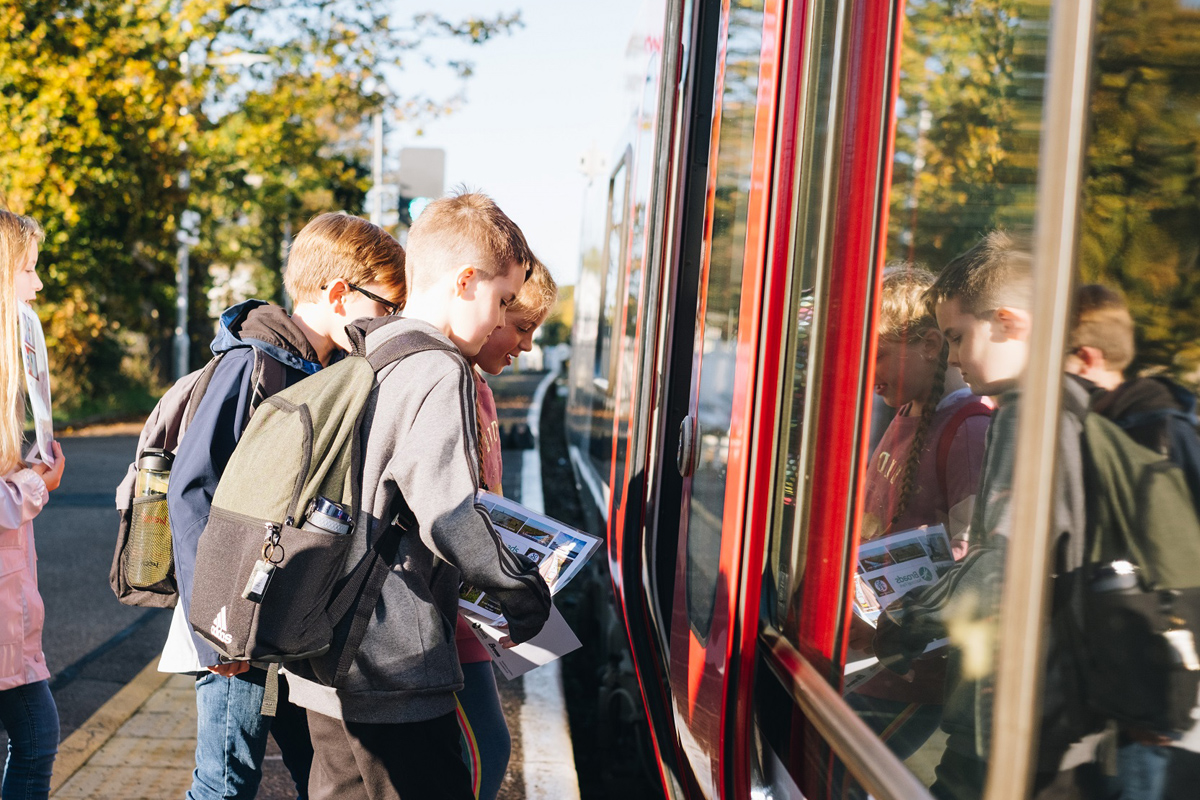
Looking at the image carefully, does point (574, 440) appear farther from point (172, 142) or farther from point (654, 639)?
point (172, 142)

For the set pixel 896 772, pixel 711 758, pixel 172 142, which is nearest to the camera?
pixel 896 772

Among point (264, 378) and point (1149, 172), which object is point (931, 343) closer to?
point (1149, 172)

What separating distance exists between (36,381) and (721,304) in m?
1.74

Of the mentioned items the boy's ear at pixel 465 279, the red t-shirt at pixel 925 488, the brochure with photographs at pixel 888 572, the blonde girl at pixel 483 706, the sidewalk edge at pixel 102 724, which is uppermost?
the boy's ear at pixel 465 279

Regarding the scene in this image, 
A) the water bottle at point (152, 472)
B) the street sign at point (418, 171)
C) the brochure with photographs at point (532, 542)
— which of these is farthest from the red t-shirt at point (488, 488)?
the street sign at point (418, 171)

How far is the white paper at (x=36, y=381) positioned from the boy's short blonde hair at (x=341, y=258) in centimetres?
69

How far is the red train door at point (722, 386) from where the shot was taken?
6.07 ft

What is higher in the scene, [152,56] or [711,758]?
[152,56]

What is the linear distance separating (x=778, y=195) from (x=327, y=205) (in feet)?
101

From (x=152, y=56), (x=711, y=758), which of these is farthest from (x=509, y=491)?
(x=711, y=758)

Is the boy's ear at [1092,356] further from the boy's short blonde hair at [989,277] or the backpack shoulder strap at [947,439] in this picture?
the backpack shoulder strap at [947,439]

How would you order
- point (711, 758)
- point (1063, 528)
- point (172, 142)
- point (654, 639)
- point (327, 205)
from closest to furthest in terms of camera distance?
point (1063, 528) → point (711, 758) → point (654, 639) → point (172, 142) → point (327, 205)

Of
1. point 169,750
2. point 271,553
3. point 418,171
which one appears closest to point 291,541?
point 271,553

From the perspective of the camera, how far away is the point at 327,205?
3109 cm
